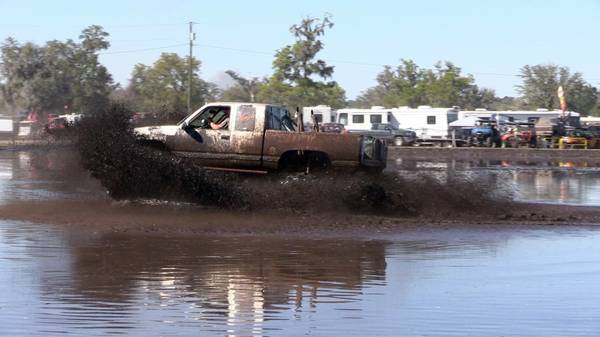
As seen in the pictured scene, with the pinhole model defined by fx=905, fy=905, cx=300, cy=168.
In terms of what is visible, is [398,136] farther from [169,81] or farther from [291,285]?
[291,285]

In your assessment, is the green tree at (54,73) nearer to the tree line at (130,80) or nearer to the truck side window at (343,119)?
the tree line at (130,80)

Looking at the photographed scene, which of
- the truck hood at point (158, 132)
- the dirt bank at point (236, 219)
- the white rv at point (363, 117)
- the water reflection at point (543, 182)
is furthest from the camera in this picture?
the white rv at point (363, 117)

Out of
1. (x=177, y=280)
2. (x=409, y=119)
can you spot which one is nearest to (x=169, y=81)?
(x=409, y=119)

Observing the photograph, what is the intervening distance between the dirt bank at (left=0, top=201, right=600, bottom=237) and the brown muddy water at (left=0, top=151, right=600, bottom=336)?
474mm

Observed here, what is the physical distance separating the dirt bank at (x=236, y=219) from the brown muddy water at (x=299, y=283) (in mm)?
474

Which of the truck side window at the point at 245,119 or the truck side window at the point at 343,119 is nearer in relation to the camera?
the truck side window at the point at 245,119

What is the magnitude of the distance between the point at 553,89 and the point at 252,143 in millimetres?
89204

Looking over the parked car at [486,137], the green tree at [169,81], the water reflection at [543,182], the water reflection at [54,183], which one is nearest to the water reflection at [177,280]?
the water reflection at [54,183]

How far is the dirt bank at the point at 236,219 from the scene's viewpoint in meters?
12.5

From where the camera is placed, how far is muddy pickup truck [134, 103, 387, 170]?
1454 cm

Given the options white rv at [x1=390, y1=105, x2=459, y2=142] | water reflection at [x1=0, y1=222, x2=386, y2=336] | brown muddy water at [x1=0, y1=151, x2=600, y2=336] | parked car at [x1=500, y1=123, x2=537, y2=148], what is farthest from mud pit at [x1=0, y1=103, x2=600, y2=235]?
white rv at [x1=390, y1=105, x2=459, y2=142]

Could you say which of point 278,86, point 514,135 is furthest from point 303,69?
point 514,135

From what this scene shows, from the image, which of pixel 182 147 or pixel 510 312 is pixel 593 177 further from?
pixel 510 312

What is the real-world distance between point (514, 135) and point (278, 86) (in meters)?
25.0
